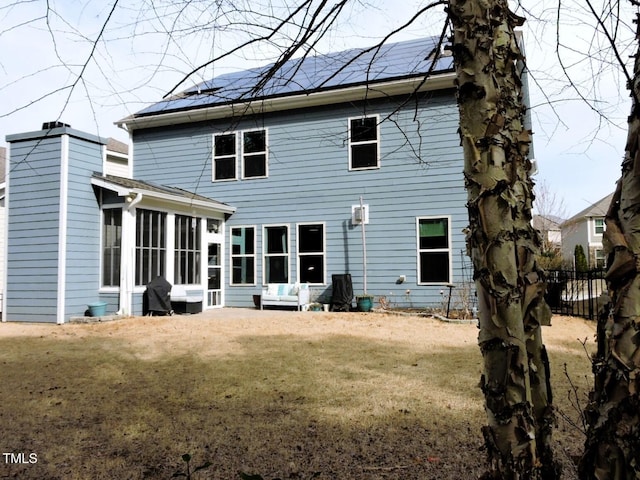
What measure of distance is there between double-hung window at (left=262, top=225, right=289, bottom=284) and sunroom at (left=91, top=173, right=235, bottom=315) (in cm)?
140

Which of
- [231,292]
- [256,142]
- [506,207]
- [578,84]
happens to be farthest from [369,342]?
[256,142]

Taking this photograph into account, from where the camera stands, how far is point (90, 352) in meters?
6.20

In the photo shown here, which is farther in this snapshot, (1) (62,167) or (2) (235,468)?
(1) (62,167)

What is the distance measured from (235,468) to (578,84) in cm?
306

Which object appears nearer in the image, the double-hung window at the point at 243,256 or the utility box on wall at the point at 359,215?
the utility box on wall at the point at 359,215

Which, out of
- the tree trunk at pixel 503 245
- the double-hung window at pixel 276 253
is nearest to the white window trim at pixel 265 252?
the double-hung window at pixel 276 253

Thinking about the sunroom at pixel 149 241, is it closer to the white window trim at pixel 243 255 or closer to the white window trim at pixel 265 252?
the white window trim at pixel 243 255

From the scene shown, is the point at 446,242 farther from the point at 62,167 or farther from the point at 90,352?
the point at 62,167

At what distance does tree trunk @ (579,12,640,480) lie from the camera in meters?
1.21

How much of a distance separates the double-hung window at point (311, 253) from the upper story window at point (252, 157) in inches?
76.9

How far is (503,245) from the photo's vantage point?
1392mm

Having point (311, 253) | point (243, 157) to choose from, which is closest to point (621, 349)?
point (311, 253)

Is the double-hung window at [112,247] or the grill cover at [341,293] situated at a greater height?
the double-hung window at [112,247]

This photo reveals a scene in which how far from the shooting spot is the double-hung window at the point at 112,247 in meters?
10.3
